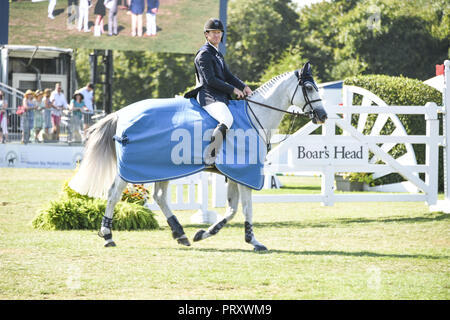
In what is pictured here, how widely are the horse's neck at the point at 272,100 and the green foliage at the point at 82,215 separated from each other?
2548 mm

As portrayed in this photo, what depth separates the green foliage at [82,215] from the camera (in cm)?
970

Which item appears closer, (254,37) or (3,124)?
(3,124)

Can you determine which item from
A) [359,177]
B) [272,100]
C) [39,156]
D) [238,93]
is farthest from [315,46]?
[238,93]

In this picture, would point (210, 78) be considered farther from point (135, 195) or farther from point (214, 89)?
point (135, 195)

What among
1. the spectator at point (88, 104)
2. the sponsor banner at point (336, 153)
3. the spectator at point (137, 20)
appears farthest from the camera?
the spectator at point (88, 104)

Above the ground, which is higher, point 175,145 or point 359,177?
point 175,145

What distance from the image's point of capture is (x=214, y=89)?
8102mm

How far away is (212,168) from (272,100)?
3.56 feet

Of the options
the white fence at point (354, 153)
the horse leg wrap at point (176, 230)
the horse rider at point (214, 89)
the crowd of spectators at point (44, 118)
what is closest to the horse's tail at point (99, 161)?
the horse leg wrap at point (176, 230)

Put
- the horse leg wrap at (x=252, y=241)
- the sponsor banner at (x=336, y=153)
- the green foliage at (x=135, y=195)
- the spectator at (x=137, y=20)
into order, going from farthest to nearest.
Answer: the spectator at (x=137, y=20) → the sponsor banner at (x=336, y=153) → the green foliage at (x=135, y=195) → the horse leg wrap at (x=252, y=241)

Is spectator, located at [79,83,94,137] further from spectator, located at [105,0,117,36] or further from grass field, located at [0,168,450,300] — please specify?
grass field, located at [0,168,450,300]

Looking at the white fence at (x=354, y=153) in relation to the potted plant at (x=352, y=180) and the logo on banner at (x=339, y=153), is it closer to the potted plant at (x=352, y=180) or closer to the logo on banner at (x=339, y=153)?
the logo on banner at (x=339, y=153)

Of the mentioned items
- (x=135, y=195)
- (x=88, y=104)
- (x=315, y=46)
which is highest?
(x=315, y=46)
